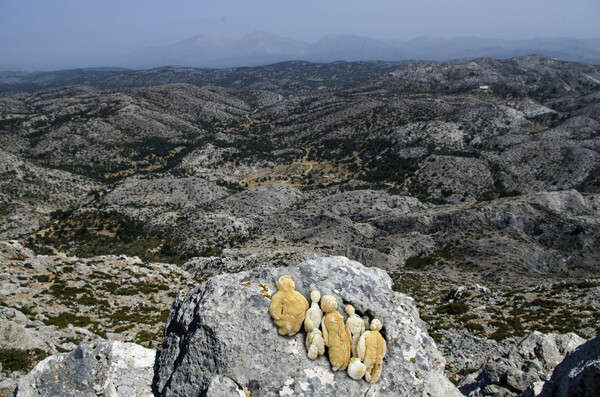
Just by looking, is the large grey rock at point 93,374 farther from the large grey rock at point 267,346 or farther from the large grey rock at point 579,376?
the large grey rock at point 579,376

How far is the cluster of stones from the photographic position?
779 cm

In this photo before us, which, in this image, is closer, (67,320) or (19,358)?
(19,358)

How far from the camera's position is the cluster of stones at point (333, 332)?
7.79 metres

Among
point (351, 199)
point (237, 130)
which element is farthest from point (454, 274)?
point (237, 130)

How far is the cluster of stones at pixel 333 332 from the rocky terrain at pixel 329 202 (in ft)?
20.8

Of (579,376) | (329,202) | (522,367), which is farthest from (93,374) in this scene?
(329,202)

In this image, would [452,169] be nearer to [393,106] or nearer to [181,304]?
A: [393,106]

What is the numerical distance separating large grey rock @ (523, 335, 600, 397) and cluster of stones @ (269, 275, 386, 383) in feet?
12.7

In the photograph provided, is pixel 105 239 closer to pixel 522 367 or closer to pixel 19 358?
pixel 19 358

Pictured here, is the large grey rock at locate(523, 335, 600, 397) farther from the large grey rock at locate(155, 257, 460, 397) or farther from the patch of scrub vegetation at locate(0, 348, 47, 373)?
the patch of scrub vegetation at locate(0, 348, 47, 373)

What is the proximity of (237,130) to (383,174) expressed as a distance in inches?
3732

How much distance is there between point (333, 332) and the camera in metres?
7.93

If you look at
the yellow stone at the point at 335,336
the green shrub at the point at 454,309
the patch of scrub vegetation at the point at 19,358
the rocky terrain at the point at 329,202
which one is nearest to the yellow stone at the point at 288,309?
the yellow stone at the point at 335,336

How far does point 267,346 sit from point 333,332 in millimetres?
1686
